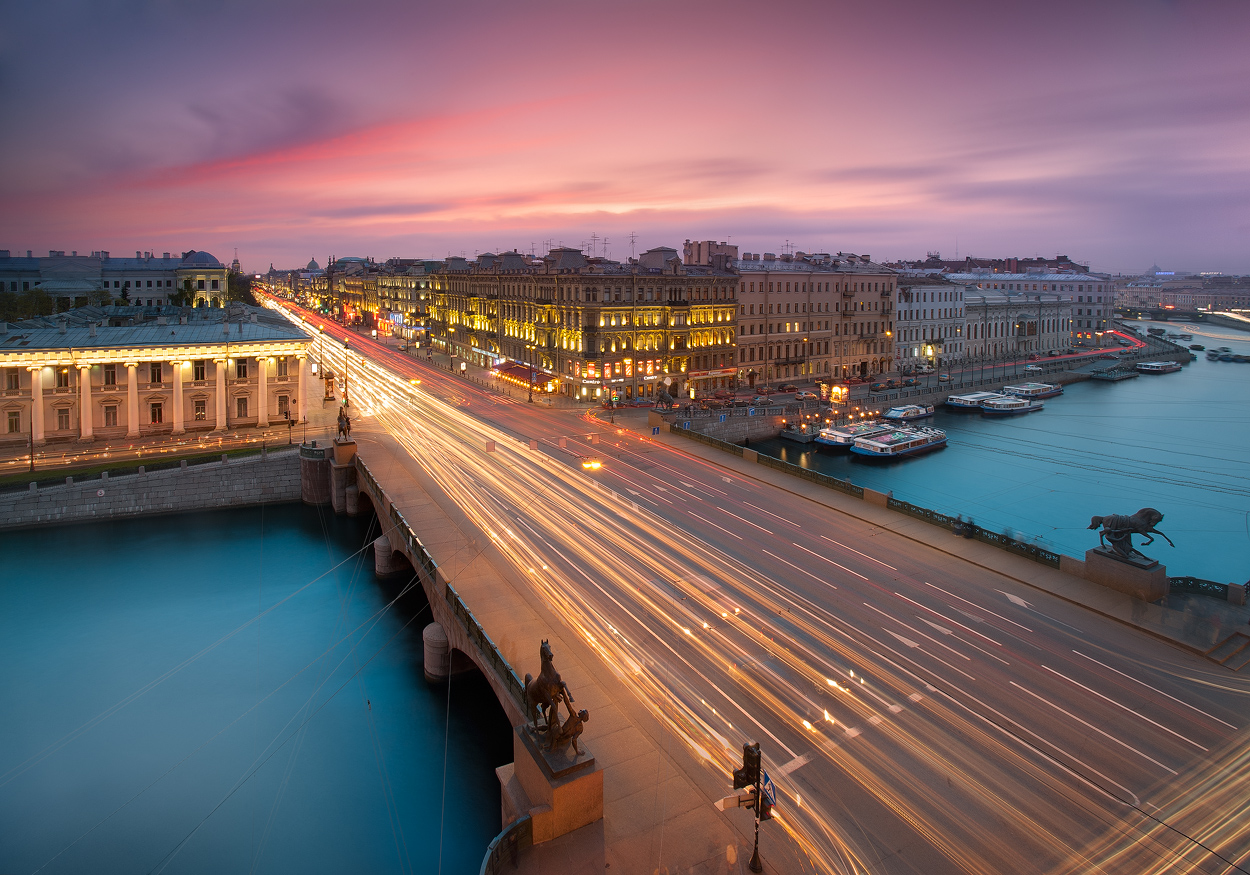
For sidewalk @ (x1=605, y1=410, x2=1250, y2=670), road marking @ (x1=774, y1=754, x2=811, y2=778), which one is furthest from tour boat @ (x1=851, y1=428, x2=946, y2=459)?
road marking @ (x1=774, y1=754, x2=811, y2=778)

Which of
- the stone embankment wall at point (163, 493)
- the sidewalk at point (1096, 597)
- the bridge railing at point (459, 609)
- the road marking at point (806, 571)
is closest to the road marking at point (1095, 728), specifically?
the sidewalk at point (1096, 597)

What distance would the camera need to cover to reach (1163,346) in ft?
443

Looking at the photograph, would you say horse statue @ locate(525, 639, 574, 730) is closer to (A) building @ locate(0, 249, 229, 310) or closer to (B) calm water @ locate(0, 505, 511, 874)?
(B) calm water @ locate(0, 505, 511, 874)

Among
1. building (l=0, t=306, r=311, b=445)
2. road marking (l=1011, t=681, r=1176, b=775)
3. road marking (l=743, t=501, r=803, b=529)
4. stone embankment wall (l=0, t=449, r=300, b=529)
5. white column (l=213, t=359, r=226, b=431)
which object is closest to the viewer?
road marking (l=1011, t=681, r=1176, b=775)

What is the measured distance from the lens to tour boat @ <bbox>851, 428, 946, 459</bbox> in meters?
61.4

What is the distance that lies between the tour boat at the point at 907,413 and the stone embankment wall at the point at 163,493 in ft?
186

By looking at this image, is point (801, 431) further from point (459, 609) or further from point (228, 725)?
point (228, 725)

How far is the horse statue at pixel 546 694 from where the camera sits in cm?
1312

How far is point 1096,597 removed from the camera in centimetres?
2358

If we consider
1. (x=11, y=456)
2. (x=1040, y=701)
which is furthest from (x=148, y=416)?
(x=1040, y=701)

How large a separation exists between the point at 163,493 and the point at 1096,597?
48.4 metres

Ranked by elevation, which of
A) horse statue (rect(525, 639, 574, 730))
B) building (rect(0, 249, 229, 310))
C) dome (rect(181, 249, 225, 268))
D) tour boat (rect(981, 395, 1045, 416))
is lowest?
horse statue (rect(525, 639, 574, 730))

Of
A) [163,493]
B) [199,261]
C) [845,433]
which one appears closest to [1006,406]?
[845,433]

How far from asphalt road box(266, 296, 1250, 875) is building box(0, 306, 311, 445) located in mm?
35148
